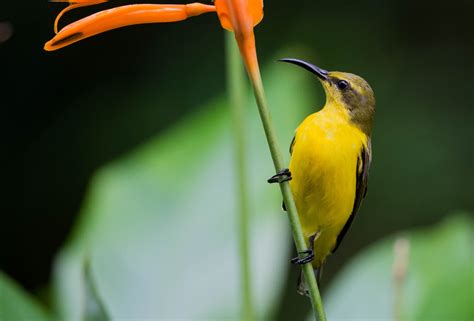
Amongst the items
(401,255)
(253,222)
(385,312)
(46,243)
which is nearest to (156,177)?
(253,222)

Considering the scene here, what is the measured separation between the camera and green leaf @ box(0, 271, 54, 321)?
26.1 inches

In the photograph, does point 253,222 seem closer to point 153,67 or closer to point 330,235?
point 330,235

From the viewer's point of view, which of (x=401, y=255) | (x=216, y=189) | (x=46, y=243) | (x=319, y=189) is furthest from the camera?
(x=46, y=243)

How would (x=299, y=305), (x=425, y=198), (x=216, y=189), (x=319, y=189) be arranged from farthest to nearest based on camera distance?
1. (x=425, y=198)
2. (x=299, y=305)
3. (x=216, y=189)
4. (x=319, y=189)

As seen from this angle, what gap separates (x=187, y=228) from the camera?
39.3 inches

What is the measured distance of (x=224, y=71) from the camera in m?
2.03

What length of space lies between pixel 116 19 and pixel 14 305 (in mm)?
411

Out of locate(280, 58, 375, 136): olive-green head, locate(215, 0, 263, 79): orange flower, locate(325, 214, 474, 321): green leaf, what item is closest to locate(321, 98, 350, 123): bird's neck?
locate(280, 58, 375, 136): olive-green head

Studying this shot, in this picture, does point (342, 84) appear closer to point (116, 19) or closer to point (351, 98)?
point (351, 98)

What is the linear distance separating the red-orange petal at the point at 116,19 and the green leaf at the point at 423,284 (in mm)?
505

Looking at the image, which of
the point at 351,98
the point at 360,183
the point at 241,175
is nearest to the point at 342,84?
the point at 351,98

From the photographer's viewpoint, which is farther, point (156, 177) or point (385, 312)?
point (156, 177)

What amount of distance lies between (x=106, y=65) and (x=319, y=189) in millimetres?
1459

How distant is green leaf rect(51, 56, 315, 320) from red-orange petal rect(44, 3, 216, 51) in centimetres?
52
